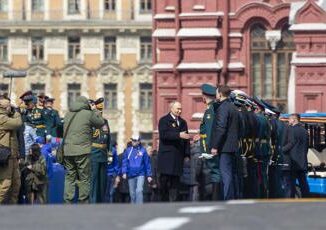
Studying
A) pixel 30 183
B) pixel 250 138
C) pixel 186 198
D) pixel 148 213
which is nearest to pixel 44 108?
pixel 186 198

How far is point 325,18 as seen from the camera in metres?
38.0

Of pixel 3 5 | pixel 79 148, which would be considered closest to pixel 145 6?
pixel 3 5

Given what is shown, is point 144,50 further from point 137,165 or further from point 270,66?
point 137,165

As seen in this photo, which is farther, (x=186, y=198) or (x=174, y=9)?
(x=174, y=9)

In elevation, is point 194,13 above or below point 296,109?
above

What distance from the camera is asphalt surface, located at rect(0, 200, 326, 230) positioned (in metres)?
7.10

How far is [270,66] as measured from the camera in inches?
1617

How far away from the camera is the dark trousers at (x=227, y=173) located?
1803 cm

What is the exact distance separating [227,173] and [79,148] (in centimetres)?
200

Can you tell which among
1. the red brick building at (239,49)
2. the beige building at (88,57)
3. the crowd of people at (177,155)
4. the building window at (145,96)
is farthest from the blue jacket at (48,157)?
the building window at (145,96)

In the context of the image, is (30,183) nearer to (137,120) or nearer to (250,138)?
(250,138)

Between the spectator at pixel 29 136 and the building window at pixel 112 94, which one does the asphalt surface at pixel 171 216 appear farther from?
the building window at pixel 112 94

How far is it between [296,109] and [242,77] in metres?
2.50

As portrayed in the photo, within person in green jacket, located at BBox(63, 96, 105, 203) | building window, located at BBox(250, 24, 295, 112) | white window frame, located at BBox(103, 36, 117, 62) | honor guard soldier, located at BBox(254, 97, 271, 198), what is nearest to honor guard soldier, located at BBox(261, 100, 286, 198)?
honor guard soldier, located at BBox(254, 97, 271, 198)
